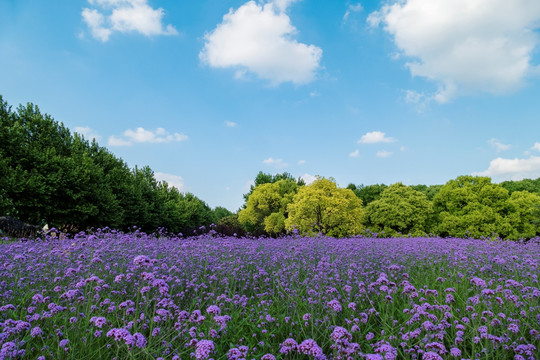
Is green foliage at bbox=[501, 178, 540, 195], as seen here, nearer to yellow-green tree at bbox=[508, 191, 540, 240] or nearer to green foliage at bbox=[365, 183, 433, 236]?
yellow-green tree at bbox=[508, 191, 540, 240]

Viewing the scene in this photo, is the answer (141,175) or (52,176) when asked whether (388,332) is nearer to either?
(52,176)

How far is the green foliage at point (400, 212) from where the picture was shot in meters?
30.1

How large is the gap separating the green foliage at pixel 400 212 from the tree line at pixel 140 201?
8cm

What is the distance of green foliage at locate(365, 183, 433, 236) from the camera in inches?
1184

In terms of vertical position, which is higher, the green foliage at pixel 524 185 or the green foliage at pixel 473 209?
the green foliage at pixel 524 185

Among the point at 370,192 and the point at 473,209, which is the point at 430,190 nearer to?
the point at 370,192

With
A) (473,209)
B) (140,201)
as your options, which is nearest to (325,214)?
(473,209)

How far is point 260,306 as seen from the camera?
5.63 meters

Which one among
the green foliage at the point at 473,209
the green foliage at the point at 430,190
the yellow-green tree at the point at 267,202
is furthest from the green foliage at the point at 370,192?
the green foliage at the point at 473,209

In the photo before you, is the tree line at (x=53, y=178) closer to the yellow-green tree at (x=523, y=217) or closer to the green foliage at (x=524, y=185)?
the yellow-green tree at (x=523, y=217)

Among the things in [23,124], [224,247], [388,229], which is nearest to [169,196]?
[23,124]

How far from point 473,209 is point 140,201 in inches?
1115

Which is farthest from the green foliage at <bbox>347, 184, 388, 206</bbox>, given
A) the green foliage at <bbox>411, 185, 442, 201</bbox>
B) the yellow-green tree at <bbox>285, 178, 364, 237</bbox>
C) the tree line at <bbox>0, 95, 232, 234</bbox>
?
the tree line at <bbox>0, 95, 232, 234</bbox>

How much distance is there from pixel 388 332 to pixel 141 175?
36.6m
